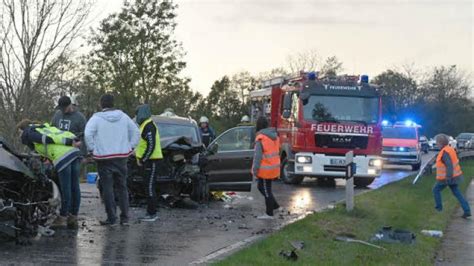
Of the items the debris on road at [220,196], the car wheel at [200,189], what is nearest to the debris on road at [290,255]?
the car wheel at [200,189]

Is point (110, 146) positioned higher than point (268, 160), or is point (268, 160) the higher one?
point (110, 146)

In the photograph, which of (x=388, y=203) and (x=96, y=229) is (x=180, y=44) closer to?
(x=388, y=203)

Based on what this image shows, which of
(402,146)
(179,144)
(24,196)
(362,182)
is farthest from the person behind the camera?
(402,146)

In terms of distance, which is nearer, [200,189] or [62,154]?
[62,154]

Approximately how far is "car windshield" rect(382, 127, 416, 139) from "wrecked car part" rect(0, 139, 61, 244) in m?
22.9

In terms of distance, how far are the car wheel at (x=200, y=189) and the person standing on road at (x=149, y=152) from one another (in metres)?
1.72

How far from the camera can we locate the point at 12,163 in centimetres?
750

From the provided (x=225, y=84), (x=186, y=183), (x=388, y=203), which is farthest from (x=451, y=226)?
(x=225, y=84)

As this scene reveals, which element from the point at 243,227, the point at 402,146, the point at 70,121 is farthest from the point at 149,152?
the point at 402,146

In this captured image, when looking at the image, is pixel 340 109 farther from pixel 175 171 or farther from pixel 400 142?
pixel 400 142

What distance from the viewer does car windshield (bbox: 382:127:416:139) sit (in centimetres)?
2917

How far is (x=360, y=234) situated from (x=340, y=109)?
861cm

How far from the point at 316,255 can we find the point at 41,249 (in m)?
3.16

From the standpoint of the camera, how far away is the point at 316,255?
7.60 metres
